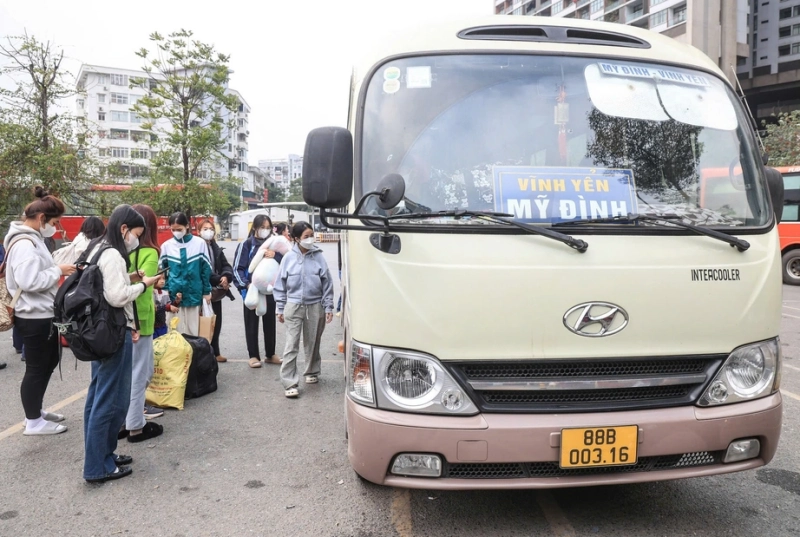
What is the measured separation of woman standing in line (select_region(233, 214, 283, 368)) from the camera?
6785 millimetres

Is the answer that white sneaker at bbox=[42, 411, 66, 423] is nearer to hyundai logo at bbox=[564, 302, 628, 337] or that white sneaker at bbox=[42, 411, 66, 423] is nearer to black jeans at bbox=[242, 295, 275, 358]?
black jeans at bbox=[242, 295, 275, 358]

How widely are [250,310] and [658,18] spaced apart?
5483 cm

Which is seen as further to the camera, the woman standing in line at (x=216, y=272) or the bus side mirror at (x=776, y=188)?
the woman standing in line at (x=216, y=272)

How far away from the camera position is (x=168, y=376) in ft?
16.7

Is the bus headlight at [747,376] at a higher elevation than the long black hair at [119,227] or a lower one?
lower

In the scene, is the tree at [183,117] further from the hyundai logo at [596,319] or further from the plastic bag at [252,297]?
the hyundai logo at [596,319]

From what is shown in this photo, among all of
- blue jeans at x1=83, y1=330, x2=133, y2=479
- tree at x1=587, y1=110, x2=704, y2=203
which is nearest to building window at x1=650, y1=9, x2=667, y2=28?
tree at x1=587, y1=110, x2=704, y2=203

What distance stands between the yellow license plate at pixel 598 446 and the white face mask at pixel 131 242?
284cm

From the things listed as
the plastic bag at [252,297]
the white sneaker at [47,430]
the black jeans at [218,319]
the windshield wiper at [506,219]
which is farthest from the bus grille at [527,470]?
the black jeans at [218,319]

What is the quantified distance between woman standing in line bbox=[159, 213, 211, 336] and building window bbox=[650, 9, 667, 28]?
179 feet

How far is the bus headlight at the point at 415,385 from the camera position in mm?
2580

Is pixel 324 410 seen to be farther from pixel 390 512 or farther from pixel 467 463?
pixel 467 463

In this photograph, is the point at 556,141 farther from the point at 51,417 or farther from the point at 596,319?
the point at 51,417

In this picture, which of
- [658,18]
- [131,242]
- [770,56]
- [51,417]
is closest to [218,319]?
[51,417]
